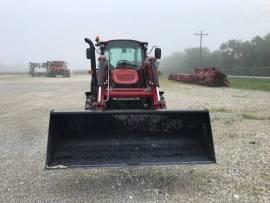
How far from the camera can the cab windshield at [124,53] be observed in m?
9.54

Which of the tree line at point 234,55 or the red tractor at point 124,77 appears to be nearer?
the red tractor at point 124,77

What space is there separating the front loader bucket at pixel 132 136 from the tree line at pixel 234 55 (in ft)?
167

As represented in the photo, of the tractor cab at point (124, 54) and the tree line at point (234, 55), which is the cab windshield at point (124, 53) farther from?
the tree line at point (234, 55)

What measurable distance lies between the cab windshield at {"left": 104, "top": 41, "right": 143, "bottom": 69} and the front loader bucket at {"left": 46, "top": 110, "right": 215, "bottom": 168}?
339 centimetres

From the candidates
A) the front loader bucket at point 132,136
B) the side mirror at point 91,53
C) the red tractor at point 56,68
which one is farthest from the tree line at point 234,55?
the front loader bucket at point 132,136

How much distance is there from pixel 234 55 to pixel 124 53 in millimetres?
59578

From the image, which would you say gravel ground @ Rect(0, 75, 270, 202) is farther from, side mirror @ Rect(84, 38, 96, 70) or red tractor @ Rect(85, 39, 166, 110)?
side mirror @ Rect(84, 38, 96, 70)

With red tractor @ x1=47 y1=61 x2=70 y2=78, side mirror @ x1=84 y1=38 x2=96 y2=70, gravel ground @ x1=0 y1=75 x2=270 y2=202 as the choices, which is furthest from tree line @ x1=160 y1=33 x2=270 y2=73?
gravel ground @ x1=0 y1=75 x2=270 y2=202

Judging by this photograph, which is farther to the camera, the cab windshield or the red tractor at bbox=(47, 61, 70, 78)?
the red tractor at bbox=(47, 61, 70, 78)

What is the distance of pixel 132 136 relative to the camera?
20.6 ft

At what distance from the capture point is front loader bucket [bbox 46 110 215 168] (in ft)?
19.7

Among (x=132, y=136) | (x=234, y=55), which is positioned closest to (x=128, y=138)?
(x=132, y=136)

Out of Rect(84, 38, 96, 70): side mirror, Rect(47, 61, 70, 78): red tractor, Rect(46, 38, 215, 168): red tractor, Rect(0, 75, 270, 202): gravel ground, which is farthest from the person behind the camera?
Rect(47, 61, 70, 78): red tractor

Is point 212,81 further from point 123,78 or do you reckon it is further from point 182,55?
point 182,55
